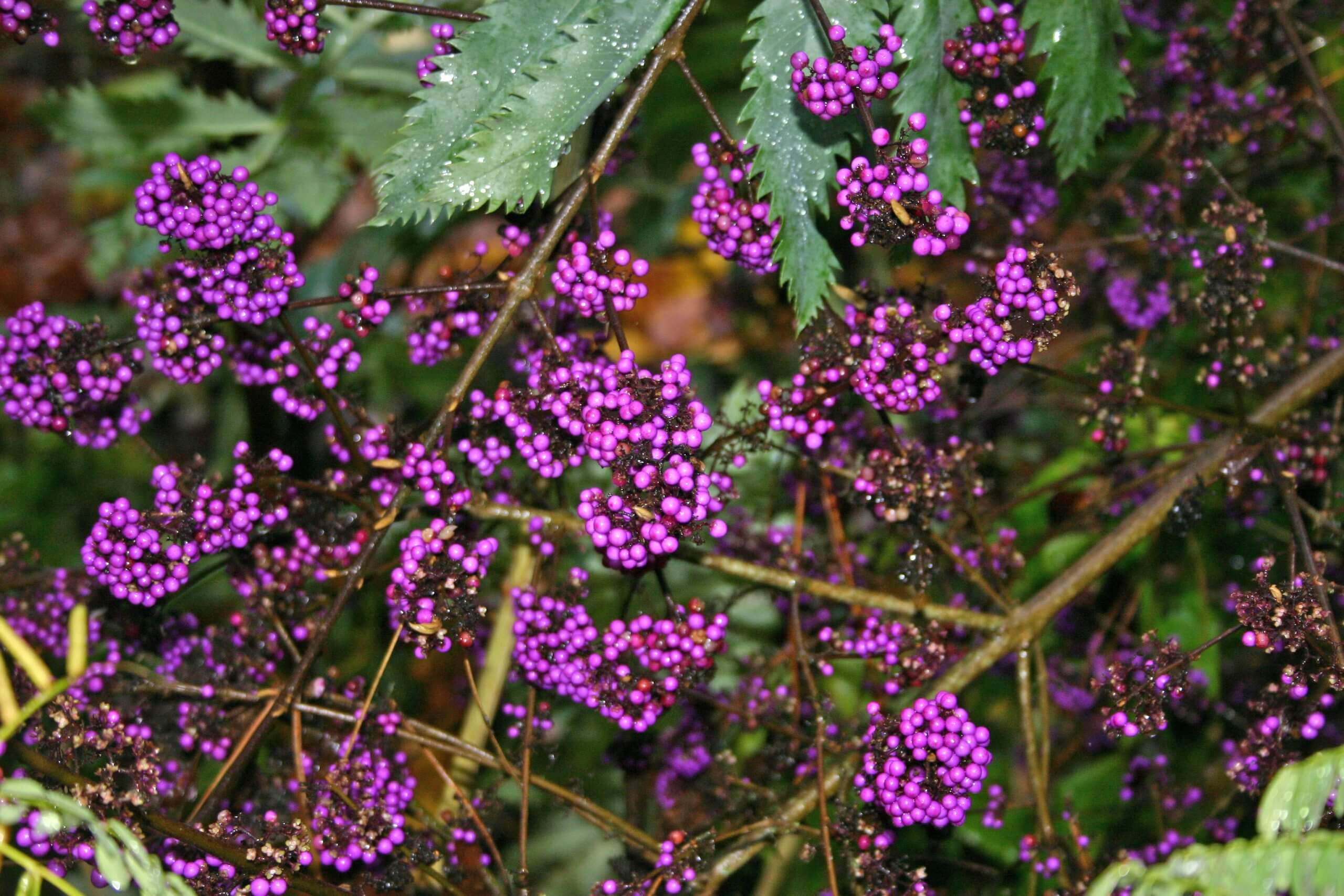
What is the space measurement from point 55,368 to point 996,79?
1503 mm

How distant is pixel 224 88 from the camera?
3027mm

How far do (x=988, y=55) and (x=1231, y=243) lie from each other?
1.74ft

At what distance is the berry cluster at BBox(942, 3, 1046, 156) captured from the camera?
5.58 ft

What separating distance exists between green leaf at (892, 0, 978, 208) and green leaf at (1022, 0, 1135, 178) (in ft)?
0.49

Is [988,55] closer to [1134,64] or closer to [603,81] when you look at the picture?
[603,81]

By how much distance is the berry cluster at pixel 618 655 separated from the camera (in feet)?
5.34

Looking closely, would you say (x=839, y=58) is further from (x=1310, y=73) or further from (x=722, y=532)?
(x=1310, y=73)

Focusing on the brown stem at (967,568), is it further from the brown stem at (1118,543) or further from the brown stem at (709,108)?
the brown stem at (709,108)

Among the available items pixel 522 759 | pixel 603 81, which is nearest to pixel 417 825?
pixel 522 759

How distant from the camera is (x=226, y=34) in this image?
2.77m

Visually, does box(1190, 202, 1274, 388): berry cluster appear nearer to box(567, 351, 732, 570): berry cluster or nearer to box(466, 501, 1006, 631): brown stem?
box(466, 501, 1006, 631): brown stem

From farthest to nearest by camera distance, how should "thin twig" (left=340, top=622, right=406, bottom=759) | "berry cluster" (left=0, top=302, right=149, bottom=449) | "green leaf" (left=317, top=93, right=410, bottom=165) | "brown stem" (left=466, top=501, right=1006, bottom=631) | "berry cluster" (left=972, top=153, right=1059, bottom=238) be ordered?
"green leaf" (left=317, top=93, right=410, bottom=165), "berry cluster" (left=972, top=153, right=1059, bottom=238), "brown stem" (left=466, top=501, right=1006, bottom=631), "berry cluster" (left=0, top=302, right=149, bottom=449), "thin twig" (left=340, top=622, right=406, bottom=759)

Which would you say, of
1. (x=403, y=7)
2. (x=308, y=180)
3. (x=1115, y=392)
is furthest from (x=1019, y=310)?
(x=308, y=180)

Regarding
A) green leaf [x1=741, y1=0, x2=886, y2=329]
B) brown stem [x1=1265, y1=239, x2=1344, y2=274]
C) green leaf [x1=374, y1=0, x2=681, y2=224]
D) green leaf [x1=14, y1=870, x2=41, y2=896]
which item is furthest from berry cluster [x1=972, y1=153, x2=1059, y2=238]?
green leaf [x1=14, y1=870, x2=41, y2=896]
